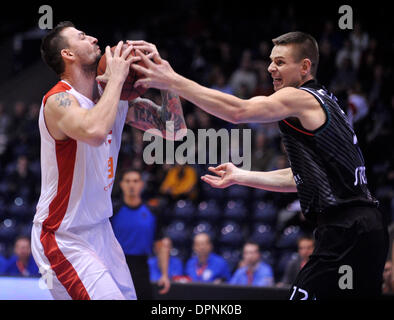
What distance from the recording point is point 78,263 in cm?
373

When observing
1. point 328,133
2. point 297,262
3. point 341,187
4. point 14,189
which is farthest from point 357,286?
point 14,189

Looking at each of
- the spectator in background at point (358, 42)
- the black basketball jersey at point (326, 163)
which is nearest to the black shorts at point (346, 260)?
the black basketball jersey at point (326, 163)

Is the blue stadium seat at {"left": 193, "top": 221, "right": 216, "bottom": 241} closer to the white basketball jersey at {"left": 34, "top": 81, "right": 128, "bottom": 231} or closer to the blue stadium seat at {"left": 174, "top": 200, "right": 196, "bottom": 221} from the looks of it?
the blue stadium seat at {"left": 174, "top": 200, "right": 196, "bottom": 221}

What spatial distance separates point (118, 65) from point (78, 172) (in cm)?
76

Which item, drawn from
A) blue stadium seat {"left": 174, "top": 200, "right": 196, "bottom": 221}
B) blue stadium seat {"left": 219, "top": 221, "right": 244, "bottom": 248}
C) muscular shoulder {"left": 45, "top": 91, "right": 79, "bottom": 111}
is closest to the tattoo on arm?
muscular shoulder {"left": 45, "top": 91, "right": 79, "bottom": 111}

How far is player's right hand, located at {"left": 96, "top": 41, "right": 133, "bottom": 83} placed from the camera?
3661 millimetres

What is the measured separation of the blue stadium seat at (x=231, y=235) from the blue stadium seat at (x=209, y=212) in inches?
13.6

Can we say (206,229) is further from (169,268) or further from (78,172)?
(78,172)

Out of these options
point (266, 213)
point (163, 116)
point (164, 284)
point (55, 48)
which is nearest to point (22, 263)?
point (164, 284)

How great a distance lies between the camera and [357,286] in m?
3.57

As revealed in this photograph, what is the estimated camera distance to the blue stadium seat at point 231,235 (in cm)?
931

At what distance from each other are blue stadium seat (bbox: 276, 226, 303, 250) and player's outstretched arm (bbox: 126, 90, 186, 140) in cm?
478

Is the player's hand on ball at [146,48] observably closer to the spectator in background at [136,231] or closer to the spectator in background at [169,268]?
the spectator in background at [136,231]

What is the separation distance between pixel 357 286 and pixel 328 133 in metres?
0.95
